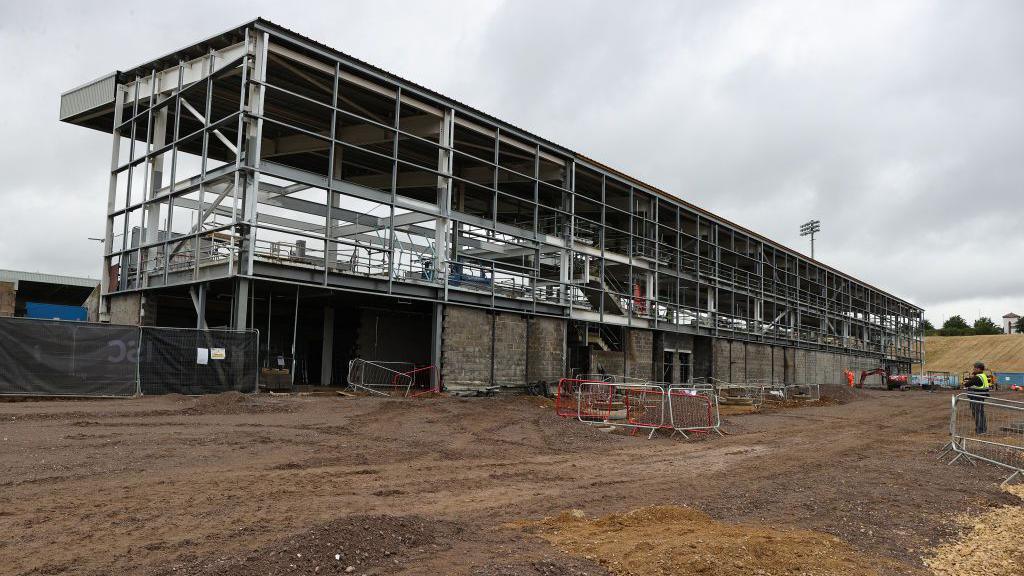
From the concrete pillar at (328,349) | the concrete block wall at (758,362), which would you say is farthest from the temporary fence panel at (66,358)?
the concrete block wall at (758,362)

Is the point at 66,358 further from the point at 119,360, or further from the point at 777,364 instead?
the point at 777,364

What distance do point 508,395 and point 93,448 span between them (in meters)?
15.0

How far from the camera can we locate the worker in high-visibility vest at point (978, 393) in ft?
44.4

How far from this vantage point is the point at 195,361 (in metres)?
17.9

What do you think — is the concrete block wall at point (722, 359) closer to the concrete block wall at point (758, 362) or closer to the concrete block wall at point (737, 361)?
the concrete block wall at point (737, 361)

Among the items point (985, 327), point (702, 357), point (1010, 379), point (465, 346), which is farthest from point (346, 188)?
point (985, 327)

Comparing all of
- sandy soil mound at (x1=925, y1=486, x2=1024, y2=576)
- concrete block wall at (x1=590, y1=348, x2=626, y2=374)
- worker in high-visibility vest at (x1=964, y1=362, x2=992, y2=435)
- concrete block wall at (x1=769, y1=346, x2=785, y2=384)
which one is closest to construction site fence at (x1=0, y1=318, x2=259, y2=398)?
concrete block wall at (x1=590, y1=348, x2=626, y2=374)

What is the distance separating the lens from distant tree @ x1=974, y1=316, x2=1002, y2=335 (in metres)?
122

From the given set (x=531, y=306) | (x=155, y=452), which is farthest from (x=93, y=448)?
(x=531, y=306)

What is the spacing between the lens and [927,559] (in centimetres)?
622

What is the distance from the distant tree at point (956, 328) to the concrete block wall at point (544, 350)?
390 ft

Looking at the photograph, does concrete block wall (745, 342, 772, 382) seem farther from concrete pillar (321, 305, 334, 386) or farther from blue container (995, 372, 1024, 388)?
blue container (995, 372, 1024, 388)

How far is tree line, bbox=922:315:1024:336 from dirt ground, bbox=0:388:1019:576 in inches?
4760

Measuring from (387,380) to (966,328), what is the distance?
432ft
